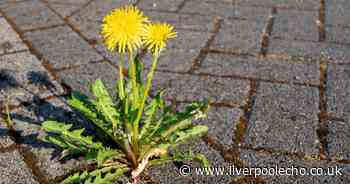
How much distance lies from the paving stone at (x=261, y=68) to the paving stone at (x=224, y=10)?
93 cm

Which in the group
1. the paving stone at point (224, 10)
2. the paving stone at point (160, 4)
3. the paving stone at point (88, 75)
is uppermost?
the paving stone at point (160, 4)

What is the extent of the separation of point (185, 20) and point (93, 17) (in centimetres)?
81

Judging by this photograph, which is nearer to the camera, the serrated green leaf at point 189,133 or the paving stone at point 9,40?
the serrated green leaf at point 189,133

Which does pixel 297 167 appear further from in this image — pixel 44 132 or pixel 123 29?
pixel 44 132

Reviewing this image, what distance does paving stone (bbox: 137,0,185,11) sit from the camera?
13.8 feet

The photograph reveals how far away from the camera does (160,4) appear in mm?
4301

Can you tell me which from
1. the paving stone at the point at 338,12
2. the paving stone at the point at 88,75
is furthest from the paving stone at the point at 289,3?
the paving stone at the point at 88,75

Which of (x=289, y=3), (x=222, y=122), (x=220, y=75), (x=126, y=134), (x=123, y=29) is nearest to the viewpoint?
(x=123, y=29)

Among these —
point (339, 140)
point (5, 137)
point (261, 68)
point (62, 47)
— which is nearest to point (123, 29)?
point (5, 137)

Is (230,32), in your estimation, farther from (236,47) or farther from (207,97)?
(207,97)

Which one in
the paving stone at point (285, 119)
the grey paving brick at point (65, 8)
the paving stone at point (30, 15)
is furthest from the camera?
the grey paving brick at point (65, 8)

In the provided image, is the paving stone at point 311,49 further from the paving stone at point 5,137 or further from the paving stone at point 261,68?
the paving stone at point 5,137

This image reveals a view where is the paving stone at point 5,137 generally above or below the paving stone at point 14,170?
above

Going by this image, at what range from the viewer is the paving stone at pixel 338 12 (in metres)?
4.03
